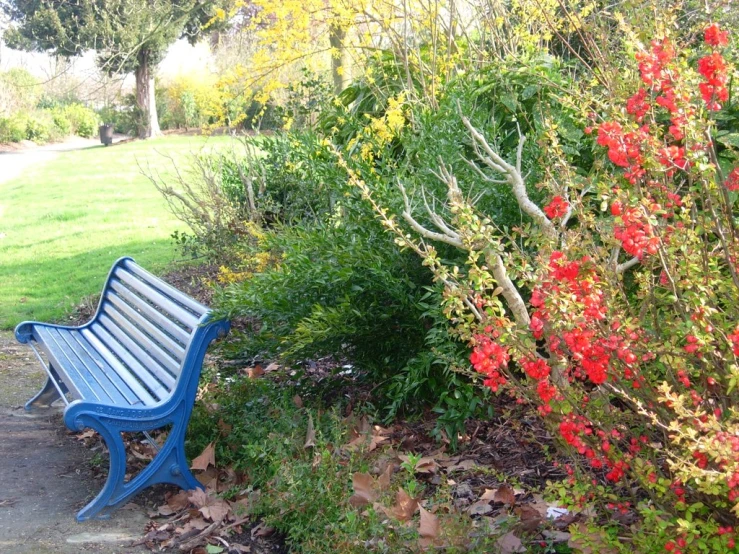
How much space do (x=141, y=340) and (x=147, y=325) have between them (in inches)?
4.4

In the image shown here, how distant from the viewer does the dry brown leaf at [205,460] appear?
370 cm

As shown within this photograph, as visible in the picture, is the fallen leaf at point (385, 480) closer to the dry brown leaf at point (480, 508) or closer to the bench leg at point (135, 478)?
the dry brown leaf at point (480, 508)

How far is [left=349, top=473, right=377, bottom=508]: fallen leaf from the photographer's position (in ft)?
9.53

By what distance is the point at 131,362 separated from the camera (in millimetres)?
4371

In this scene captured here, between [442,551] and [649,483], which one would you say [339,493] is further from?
[649,483]

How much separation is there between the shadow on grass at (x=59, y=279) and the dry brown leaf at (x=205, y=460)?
3.89 metres

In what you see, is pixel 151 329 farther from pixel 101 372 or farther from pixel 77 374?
pixel 77 374

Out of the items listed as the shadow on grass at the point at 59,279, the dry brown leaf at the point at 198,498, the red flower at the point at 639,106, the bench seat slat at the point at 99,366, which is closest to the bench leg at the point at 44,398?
the bench seat slat at the point at 99,366

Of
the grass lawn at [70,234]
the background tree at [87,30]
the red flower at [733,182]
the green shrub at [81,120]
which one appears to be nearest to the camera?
the red flower at [733,182]

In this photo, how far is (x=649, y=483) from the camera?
207 cm

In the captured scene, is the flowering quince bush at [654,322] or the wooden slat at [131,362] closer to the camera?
the flowering quince bush at [654,322]

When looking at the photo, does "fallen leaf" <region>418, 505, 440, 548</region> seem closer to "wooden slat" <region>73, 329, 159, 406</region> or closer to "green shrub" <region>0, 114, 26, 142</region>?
"wooden slat" <region>73, 329, 159, 406</region>

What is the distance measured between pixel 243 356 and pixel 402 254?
135 cm

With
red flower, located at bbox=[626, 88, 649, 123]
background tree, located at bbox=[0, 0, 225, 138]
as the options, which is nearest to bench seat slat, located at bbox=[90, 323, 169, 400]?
red flower, located at bbox=[626, 88, 649, 123]
